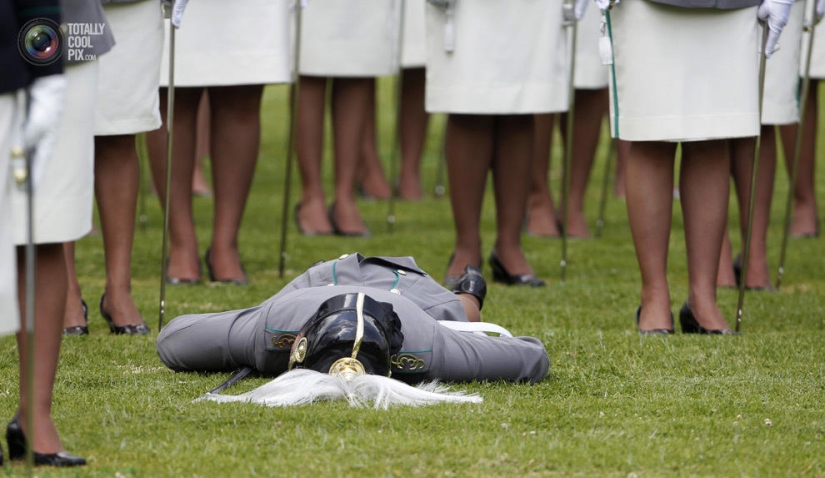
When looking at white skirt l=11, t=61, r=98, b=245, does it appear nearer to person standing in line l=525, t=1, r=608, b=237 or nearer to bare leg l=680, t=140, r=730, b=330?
bare leg l=680, t=140, r=730, b=330

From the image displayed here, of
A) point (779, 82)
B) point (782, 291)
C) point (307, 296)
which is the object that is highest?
point (779, 82)

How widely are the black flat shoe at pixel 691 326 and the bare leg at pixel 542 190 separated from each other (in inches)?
96.6

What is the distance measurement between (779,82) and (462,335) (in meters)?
2.22

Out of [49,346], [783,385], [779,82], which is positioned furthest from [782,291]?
[49,346]

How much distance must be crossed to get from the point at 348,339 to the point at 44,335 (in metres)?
0.67

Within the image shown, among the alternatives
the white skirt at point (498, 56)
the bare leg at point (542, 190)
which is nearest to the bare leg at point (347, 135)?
the bare leg at point (542, 190)

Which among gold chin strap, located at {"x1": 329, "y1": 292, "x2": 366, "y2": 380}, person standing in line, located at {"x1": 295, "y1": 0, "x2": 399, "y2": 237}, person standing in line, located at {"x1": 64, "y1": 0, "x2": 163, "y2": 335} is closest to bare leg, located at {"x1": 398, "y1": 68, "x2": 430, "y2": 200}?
person standing in line, located at {"x1": 295, "y1": 0, "x2": 399, "y2": 237}

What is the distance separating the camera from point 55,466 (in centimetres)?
252

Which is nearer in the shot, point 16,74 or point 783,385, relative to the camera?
point 16,74

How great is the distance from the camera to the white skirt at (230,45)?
488 centimetres

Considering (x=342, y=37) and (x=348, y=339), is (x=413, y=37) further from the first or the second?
(x=348, y=339)

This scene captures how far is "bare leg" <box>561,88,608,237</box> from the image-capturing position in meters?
6.62

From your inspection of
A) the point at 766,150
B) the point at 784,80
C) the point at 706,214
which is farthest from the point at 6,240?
the point at 766,150

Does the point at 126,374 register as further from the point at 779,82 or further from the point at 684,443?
the point at 779,82
